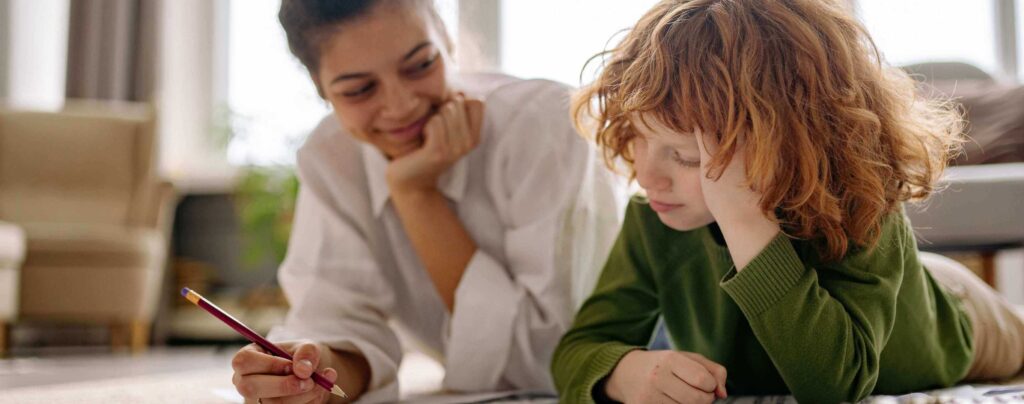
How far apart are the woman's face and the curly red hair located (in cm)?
39

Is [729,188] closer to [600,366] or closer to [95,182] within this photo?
[600,366]

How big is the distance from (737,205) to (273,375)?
17.8 inches

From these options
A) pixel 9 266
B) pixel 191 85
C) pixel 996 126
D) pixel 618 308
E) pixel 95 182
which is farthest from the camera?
pixel 191 85

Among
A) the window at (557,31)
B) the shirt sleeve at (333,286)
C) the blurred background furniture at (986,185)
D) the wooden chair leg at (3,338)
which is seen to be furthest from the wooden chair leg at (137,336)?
the blurred background furniture at (986,185)

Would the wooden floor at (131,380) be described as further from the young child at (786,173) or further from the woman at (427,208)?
the young child at (786,173)

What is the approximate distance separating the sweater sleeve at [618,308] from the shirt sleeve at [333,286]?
25 cm

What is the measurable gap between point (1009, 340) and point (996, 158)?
41.2 inches

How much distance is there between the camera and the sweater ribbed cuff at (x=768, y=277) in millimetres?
847

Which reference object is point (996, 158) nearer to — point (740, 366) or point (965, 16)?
point (740, 366)

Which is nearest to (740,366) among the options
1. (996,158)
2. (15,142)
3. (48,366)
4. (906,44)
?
(996,158)

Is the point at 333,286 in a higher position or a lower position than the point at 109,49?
lower

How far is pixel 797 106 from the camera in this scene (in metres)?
0.86

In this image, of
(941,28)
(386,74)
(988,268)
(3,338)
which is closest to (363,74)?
(386,74)

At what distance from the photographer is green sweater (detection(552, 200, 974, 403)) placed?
85 centimetres
